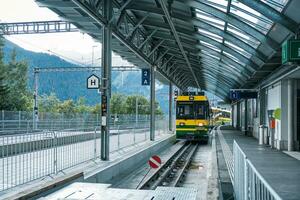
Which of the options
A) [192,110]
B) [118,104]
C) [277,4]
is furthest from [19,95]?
[277,4]

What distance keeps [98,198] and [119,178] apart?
7660 millimetres

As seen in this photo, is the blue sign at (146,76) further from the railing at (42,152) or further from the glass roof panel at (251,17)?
the glass roof panel at (251,17)

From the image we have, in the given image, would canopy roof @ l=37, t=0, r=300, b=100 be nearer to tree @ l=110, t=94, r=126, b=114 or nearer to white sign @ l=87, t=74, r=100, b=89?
white sign @ l=87, t=74, r=100, b=89

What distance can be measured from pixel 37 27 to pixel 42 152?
29.9 metres

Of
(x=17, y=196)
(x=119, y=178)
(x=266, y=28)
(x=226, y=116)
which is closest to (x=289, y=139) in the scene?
(x=266, y=28)

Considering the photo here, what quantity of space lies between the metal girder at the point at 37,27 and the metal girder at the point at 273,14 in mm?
27677

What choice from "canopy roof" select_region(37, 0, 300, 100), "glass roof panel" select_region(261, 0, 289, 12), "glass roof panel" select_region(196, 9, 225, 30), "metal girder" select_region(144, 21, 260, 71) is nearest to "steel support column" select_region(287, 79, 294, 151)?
"canopy roof" select_region(37, 0, 300, 100)

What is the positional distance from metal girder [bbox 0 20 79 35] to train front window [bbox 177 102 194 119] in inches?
514

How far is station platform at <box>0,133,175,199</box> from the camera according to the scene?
7.96m

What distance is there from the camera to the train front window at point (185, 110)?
2964 cm

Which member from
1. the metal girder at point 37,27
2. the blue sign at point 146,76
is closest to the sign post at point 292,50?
the blue sign at point 146,76

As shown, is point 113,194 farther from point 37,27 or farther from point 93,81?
point 37,27

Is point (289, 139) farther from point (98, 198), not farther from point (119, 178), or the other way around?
point (98, 198)

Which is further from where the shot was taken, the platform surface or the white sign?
the white sign
